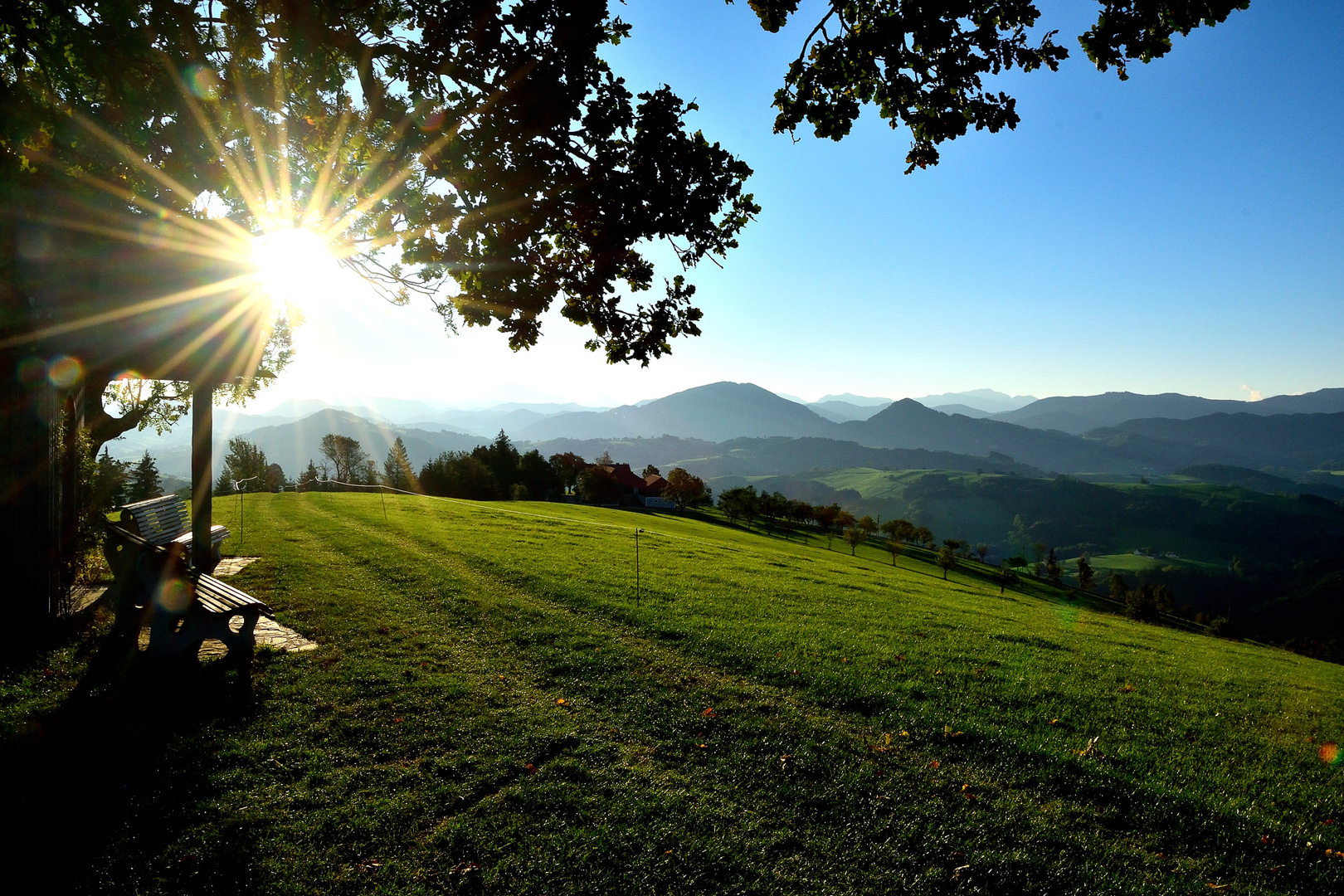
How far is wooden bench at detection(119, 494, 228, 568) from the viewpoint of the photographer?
11.9m

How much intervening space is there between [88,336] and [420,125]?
5804 mm

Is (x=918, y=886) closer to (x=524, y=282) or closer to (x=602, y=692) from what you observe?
(x=602, y=692)

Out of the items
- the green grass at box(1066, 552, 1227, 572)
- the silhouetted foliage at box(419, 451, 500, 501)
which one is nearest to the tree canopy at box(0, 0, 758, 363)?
the silhouetted foliage at box(419, 451, 500, 501)

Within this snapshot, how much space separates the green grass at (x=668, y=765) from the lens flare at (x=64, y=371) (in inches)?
154

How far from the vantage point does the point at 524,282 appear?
29.2 feet

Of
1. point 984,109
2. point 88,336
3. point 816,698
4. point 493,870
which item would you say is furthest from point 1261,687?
point 88,336

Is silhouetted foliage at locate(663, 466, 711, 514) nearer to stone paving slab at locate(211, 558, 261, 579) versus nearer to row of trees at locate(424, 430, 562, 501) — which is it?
row of trees at locate(424, 430, 562, 501)

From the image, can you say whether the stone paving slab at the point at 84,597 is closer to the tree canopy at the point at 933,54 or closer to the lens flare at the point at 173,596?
the lens flare at the point at 173,596

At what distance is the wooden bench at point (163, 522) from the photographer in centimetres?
1192

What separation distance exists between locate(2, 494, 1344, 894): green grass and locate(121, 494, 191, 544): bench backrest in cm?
406

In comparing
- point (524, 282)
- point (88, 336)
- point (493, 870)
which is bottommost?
point (493, 870)

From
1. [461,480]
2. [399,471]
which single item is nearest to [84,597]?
[461,480]

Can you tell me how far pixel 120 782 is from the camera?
520cm

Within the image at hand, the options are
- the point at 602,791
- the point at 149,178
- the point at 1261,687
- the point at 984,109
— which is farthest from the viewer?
the point at 1261,687
